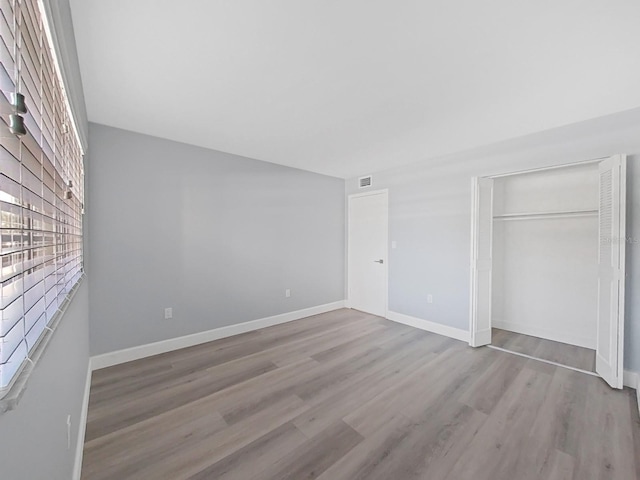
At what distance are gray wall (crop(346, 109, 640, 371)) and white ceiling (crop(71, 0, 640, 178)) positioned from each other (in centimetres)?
21

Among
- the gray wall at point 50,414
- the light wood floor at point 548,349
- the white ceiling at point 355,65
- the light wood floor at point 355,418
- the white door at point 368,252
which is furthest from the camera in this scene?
the white door at point 368,252

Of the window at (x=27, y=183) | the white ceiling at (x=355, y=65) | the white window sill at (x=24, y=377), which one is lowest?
the white window sill at (x=24, y=377)

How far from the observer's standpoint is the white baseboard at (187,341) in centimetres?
264

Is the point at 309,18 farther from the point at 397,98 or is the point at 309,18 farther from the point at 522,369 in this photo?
the point at 522,369

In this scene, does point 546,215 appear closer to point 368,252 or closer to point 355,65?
point 368,252

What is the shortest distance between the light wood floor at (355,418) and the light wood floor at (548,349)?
24cm

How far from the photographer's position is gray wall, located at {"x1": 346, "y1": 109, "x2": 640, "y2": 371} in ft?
7.61

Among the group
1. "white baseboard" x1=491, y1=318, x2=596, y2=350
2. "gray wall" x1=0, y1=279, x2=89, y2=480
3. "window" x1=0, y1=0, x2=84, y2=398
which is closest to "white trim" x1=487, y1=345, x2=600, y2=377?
"white baseboard" x1=491, y1=318, x2=596, y2=350

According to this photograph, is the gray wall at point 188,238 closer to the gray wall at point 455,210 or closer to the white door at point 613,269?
the gray wall at point 455,210

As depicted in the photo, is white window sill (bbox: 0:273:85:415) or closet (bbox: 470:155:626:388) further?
closet (bbox: 470:155:626:388)

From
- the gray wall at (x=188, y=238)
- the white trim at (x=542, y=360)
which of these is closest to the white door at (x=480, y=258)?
the white trim at (x=542, y=360)

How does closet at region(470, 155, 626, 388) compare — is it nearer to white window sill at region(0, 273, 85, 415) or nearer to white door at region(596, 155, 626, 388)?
white door at region(596, 155, 626, 388)

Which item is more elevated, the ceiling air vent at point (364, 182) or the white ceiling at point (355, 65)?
the white ceiling at point (355, 65)

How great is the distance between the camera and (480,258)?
3131 mm
